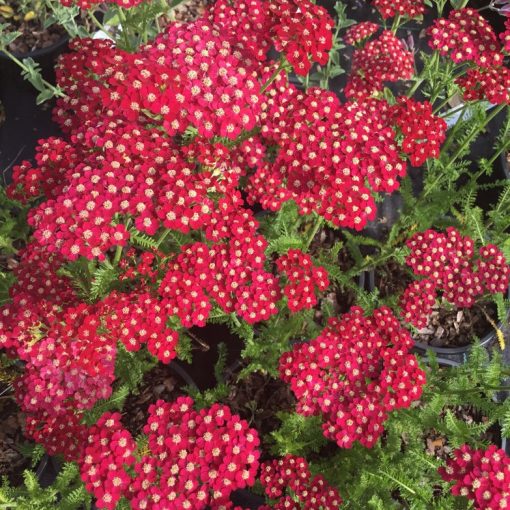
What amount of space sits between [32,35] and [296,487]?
11.9ft

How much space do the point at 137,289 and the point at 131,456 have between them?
639 mm

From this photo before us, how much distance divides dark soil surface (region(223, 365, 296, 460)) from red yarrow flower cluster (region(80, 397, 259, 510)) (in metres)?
0.86

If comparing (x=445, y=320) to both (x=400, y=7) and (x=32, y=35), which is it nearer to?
(x=400, y=7)

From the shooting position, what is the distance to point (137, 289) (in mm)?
2053

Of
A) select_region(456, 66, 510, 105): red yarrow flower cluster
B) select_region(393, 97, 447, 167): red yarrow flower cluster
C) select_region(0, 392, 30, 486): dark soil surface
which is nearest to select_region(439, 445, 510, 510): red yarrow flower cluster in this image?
select_region(393, 97, 447, 167): red yarrow flower cluster

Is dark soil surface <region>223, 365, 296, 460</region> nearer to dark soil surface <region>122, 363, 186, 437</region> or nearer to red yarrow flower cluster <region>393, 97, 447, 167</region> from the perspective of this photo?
dark soil surface <region>122, 363, 186, 437</region>

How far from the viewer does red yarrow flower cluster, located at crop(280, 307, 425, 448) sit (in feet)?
6.31

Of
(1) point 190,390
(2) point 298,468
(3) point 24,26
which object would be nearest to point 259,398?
(1) point 190,390

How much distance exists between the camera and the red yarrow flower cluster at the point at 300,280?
6.69ft

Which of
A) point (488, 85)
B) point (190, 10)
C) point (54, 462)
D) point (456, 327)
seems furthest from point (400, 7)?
point (54, 462)

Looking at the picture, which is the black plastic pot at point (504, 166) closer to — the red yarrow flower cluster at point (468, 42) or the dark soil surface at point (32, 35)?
the red yarrow flower cluster at point (468, 42)

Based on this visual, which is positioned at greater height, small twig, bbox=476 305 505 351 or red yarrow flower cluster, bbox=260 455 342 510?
red yarrow flower cluster, bbox=260 455 342 510

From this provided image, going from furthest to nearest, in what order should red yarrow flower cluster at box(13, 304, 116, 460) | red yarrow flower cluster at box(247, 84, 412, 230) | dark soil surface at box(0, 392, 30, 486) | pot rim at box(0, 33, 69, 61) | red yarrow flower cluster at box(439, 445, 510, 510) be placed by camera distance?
pot rim at box(0, 33, 69, 61), dark soil surface at box(0, 392, 30, 486), red yarrow flower cluster at box(247, 84, 412, 230), red yarrow flower cluster at box(13, 304, 116, 460), red yarrow flower cluster at box(439, 445, 510, 510)

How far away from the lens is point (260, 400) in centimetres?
268
